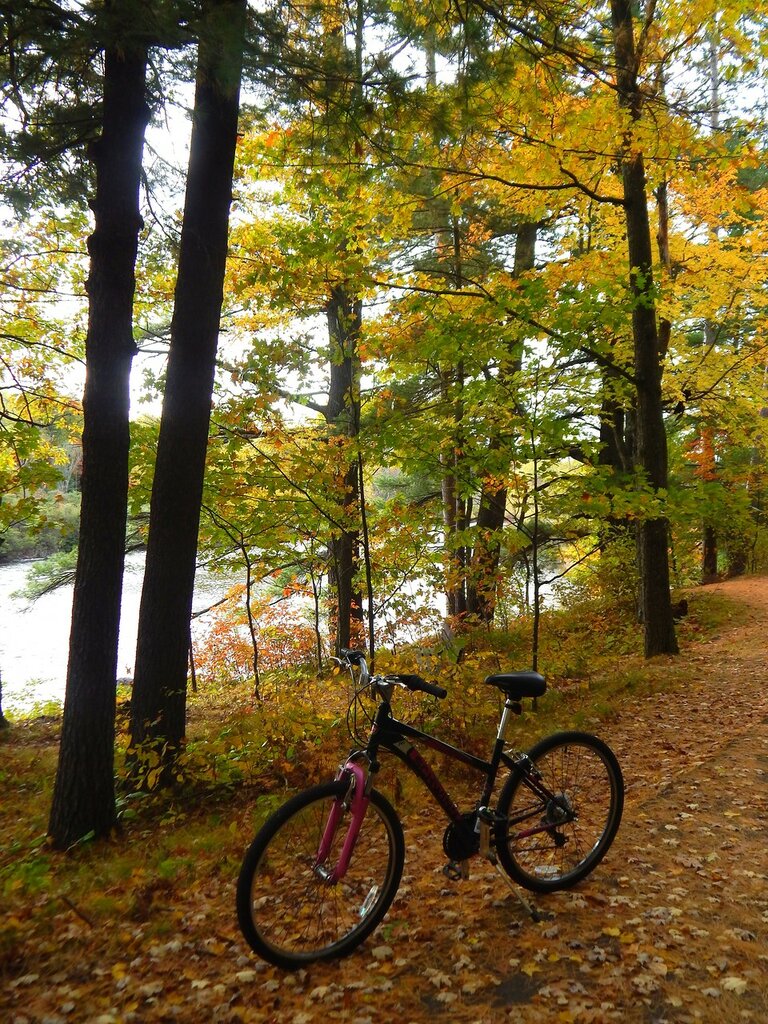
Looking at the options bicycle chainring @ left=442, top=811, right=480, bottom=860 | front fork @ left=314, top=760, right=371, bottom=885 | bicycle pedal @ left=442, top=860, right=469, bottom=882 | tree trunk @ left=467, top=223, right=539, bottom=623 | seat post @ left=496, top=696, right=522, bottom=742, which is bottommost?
bicycle pedal @ left=442, top=860, right=469, bottom=882

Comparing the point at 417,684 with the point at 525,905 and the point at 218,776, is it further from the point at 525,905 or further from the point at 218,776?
the point at 218,776

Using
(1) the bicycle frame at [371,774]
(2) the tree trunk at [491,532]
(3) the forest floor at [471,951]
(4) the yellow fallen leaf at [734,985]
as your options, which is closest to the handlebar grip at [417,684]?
(1) the bicycle frame at [371,774]

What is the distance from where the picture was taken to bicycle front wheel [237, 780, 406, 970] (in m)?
→ 2.49

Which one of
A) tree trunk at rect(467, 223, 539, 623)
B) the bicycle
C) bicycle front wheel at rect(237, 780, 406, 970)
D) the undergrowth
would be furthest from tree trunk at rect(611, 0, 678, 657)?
bicycle front wheel at rect(237, 780, 406, 970)

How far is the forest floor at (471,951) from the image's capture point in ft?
8.02

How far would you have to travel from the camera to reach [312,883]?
2.72 meters

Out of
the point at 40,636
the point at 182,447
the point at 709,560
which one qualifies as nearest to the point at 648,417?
the point at 182,447

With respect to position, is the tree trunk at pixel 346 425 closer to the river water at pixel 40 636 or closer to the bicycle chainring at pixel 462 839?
the bicycle chainring at pixel 462 839

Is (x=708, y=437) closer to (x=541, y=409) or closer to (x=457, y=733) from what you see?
(x=541, y=409)

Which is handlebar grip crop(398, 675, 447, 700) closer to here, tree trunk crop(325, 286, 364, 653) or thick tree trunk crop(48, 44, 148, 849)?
thick tree trunk crop(48, 44, 148, 849)

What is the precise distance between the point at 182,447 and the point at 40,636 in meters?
16.6

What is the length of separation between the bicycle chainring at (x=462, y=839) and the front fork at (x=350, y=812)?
1.77 feet

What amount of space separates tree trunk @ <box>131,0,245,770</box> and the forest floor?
1.49 metres

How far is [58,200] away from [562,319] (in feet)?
15.4
